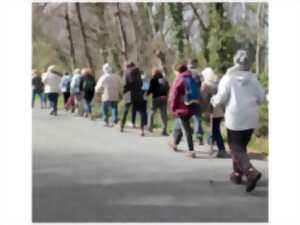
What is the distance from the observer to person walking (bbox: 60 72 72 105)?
34.5ft

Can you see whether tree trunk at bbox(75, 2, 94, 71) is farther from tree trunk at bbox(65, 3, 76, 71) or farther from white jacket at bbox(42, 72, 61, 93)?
white jacket at bbox(42, 72, 61, 93)

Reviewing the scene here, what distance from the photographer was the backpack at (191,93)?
10.4 metres

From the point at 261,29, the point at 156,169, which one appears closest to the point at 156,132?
the point at 156,169

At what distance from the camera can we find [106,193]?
372 inches

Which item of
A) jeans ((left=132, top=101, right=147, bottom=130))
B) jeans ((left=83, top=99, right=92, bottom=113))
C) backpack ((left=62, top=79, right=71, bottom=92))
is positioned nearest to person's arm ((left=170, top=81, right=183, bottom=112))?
jeans ((left=132, top=101, right=147, bottom=130))

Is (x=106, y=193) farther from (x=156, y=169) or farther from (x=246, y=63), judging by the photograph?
(x=246, y=63)

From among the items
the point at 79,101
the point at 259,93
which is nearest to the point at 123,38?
the point at 79,101

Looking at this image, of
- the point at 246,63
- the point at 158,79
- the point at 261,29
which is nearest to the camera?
the point at 246,63

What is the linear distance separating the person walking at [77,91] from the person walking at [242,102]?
1932 mm

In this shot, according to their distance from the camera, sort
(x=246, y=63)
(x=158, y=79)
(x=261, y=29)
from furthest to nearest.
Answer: (x=158, y=79) → (x=261, y=29) → (x=246, y=63)

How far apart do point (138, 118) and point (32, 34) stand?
1.98 metres

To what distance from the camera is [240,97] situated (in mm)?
9258

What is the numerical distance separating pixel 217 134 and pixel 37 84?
8.00 ft

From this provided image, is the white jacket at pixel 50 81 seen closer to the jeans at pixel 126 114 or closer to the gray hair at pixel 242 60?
the jeans at pixel 126 114
